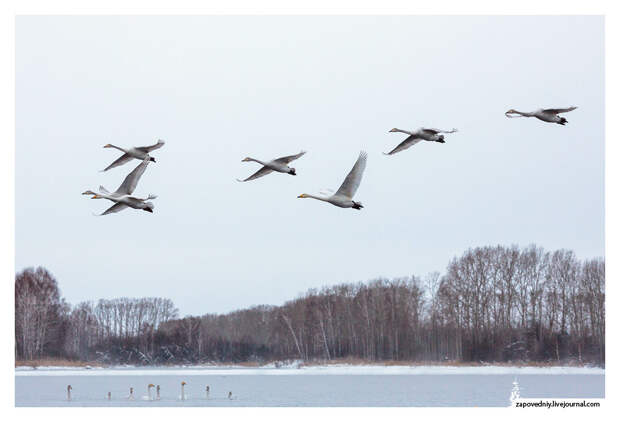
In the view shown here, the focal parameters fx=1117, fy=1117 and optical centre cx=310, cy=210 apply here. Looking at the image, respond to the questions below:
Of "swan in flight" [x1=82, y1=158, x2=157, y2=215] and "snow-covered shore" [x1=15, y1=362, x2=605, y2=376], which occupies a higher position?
"swan in flight" [x1=82, y1=158, x2=157, y2=215]

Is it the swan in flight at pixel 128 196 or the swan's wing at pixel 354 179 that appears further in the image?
the swan in flight at pixel 128 196

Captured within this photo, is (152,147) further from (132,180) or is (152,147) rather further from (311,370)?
(311,370)

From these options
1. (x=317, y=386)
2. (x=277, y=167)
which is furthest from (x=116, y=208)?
(x=317, y=386)

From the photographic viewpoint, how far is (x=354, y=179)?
96.0 feet

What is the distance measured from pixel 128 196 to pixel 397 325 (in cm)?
5459

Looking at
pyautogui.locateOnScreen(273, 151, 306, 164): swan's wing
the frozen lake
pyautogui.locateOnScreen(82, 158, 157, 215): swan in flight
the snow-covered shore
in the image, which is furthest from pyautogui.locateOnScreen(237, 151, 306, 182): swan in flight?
the snow-covered shore

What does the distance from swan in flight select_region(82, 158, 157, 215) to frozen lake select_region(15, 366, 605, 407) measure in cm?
1752

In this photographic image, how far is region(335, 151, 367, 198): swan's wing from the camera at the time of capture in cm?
2886

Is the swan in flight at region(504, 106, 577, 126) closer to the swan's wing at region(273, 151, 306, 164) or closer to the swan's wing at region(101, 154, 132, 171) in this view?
the swan's wing at region(273, 151, 306, 164)

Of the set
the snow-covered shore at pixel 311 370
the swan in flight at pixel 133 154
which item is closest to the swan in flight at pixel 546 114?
the swan in flight at pixel 133 154

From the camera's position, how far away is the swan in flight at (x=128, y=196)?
105ft

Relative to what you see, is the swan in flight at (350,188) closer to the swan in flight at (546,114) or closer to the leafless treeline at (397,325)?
the swan in flight at (546,114)

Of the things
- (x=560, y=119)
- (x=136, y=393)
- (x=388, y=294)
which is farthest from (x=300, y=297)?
(x=560, y=119)
